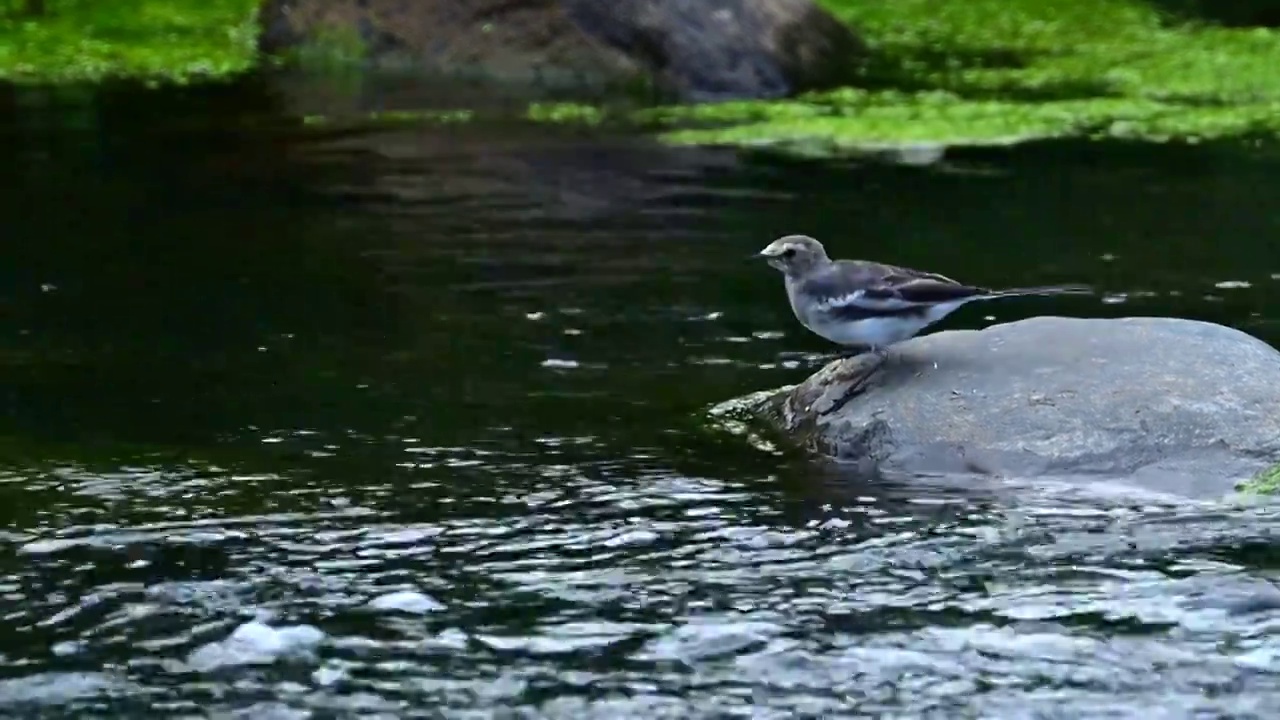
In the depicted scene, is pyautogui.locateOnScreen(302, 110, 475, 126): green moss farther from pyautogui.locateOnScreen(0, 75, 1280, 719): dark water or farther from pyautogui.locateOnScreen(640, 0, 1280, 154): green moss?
pyautogui.locateOnScreen(0, 75, 1280, 719): dark water

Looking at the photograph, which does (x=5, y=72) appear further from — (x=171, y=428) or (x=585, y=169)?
(x=171, y=428)

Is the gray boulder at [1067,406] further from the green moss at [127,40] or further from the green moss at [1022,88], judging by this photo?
the green moss at [127,40]

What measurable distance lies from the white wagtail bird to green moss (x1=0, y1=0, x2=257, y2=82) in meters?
17.2

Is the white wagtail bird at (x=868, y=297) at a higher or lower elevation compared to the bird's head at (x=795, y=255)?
lower

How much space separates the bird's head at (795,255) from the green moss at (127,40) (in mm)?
16986

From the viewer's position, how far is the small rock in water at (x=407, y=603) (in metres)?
7.90

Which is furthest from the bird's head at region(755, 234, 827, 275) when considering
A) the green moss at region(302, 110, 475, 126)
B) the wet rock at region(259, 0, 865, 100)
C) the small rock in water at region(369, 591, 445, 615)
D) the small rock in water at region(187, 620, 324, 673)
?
the wet rock at region(259, 0, 865, 100)

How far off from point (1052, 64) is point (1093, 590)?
65.4 ft

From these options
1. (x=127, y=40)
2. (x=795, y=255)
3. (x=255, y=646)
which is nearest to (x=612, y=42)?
(x=127, y=40)

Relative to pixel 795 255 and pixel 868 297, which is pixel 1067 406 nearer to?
pixel 868 297

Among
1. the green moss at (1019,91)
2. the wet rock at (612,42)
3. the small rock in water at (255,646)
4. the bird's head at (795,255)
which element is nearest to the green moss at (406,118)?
the green moss at (1019,91)

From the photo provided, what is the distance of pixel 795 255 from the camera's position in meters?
10.5

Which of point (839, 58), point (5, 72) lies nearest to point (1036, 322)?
point (839, 58)

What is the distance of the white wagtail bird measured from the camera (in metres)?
10.2
